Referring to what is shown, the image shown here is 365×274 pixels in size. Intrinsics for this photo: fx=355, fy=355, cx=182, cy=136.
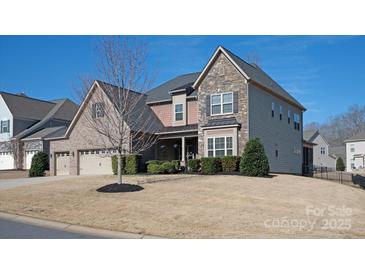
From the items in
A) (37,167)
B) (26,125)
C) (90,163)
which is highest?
(26,125)

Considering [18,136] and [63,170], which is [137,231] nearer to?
[63,170]

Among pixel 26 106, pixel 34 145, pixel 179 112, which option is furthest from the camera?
pixel 26 106

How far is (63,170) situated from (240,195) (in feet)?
59.9

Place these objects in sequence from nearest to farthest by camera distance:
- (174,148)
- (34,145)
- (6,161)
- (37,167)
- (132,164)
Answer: (132,164) < (174,148) < (37,167) < (34,145) < (6,161)

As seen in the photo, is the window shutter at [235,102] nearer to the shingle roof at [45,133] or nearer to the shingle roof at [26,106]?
the shingle roof at [45,133]

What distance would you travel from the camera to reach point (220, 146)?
22953mm

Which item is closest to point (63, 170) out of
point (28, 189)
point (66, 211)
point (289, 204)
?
point (28, 189)

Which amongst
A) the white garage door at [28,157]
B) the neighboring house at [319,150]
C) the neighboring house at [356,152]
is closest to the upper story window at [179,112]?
the white garage door at [28,157]

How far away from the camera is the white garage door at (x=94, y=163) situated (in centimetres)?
2572

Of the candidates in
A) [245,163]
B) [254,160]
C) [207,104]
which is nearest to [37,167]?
[207,104]

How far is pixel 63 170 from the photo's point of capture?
2828 centimetres

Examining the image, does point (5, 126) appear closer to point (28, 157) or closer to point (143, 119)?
point (28, 157)

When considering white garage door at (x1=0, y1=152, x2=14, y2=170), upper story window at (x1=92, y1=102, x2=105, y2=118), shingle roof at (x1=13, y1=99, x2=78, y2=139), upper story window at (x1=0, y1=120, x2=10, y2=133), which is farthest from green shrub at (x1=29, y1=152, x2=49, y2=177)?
upper story window at (x1=0, y1=120, x2=10, y2=133)

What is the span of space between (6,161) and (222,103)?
2490 centimetres
